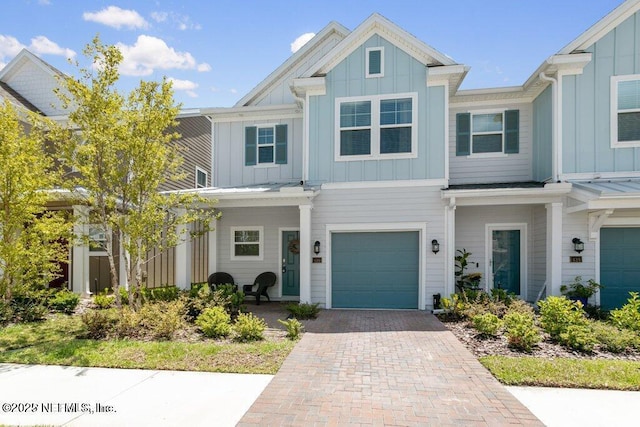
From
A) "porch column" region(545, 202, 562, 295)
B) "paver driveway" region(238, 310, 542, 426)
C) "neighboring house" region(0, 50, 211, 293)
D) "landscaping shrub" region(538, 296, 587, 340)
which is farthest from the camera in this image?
"neighboring house" region(0, 50, 211, 293)

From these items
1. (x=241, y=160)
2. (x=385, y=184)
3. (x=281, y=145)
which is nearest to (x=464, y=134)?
(x=385, y=184)

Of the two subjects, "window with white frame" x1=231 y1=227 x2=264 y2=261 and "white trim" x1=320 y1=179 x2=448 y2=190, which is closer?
"white trim" x1=320 y1=179 x2=448 y2=190

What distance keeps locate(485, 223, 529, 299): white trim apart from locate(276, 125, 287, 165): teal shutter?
6.31 m

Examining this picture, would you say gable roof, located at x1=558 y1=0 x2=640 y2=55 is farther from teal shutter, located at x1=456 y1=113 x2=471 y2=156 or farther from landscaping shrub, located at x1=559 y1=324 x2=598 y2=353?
landscaping shrub, located at x1=559 y1=324 x2=598 y2=353

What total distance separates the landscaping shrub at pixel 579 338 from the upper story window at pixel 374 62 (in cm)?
697

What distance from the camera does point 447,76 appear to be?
29.0ft

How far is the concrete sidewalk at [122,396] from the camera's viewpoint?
3.77m

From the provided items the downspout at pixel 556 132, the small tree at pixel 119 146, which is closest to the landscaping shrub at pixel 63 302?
the small tree at pixel 119 146

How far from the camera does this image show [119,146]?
685cm

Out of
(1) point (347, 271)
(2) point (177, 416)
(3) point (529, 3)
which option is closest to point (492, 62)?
(3) point (529, 3)

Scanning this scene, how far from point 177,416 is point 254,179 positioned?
8215mm

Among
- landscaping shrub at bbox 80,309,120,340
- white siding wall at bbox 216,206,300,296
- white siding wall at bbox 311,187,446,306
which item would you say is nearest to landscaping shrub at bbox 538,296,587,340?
white siding wall at bbox 311,187,446,306

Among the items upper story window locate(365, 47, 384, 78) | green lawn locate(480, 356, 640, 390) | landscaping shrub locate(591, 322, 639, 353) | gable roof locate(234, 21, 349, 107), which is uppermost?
gable roof locate(234, 21, 349, 107)

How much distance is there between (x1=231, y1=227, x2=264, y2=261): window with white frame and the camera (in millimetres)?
11336
